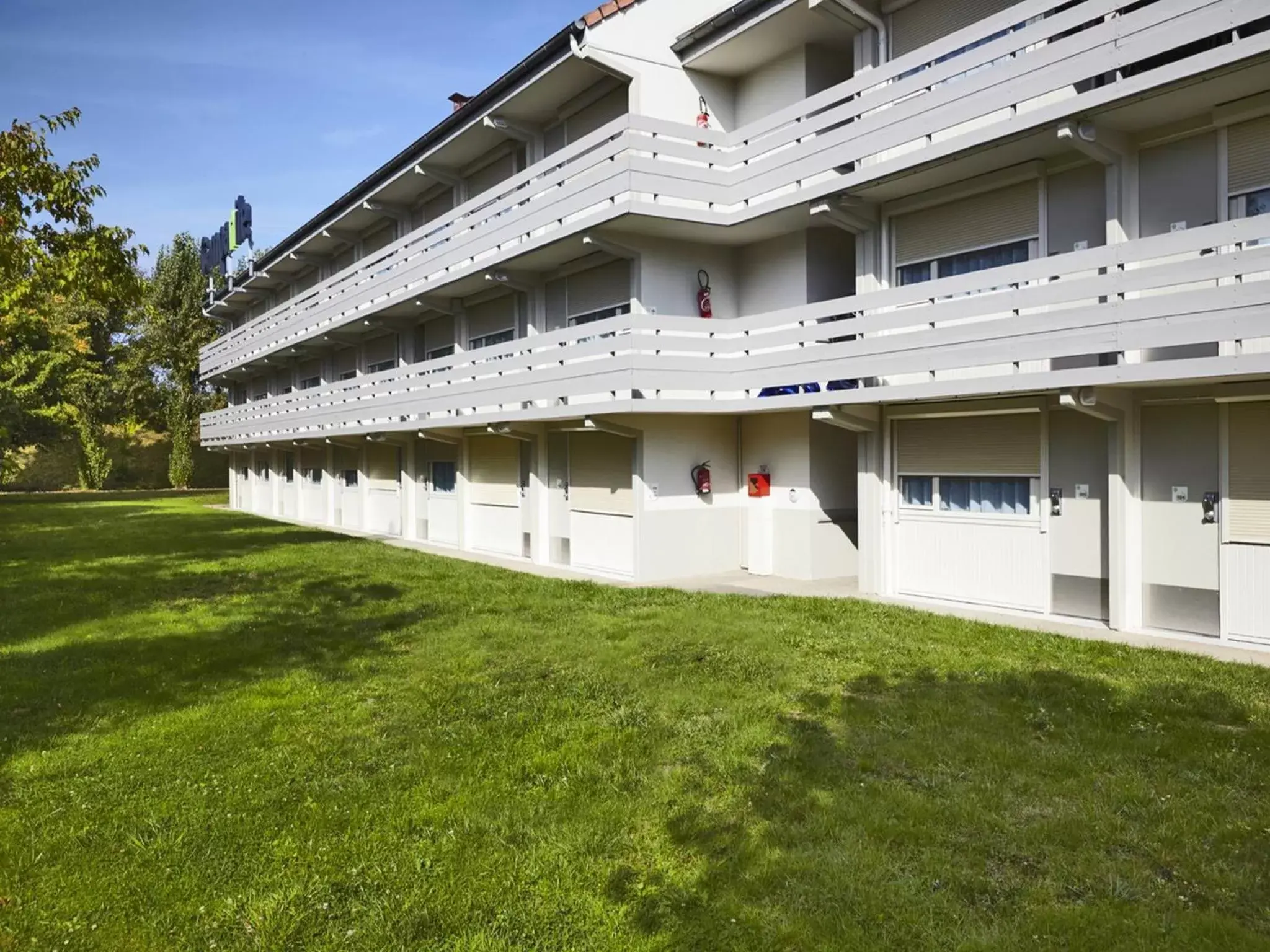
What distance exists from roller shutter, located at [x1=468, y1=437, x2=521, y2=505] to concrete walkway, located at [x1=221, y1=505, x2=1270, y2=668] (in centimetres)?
144

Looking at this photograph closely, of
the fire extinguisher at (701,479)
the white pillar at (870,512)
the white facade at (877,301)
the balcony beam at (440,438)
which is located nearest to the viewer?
the white facade at (877,301)

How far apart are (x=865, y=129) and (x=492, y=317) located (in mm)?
11072

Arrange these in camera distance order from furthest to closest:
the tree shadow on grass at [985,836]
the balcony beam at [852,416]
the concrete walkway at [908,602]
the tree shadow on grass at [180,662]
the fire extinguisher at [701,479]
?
the fire extinguisher at [701,479], the balcony beam at [852,416], the concrete walkway at [908,602], the tree shadow on grass at [180,662], the tree shadow on grass at [985,836]

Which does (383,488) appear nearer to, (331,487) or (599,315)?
(331,487)

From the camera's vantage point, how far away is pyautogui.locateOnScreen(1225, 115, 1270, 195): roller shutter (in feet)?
29.0

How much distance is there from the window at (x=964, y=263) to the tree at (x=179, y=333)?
155ft

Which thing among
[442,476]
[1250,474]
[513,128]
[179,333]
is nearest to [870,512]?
[1250,474]

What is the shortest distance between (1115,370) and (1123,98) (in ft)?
9.71

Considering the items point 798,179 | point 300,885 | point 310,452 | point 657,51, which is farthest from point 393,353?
point 300,885

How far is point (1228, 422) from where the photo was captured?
933cm

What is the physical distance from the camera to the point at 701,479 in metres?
15.4

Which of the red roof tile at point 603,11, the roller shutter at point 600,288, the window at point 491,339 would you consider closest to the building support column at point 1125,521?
the roller shutter at point 600,288

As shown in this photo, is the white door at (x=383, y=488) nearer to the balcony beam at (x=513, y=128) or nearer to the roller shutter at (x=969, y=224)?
the balcony beam at (x=513, y=128)

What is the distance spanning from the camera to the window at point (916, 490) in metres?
12.5
